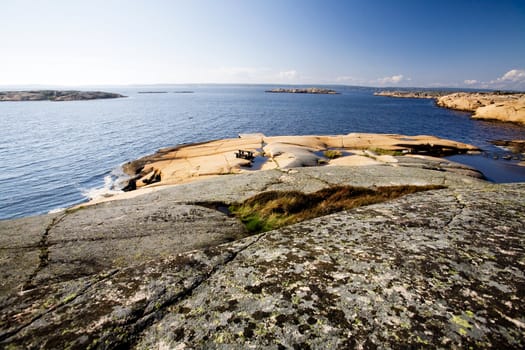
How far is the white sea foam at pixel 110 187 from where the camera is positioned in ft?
82.8

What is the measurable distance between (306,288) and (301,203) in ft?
20.4

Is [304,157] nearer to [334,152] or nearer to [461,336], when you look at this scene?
[334,152]

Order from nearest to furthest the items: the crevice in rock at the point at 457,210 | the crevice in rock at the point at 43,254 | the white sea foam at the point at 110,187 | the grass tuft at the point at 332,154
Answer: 1. the crevice in rock at the point at 43,254
2. the crevice in rock at the point at 457,210
3. the white sea foam at the point at 110,187
4. the grass tuft at the point at 332,154

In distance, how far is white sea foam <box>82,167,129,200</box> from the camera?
25.2 m

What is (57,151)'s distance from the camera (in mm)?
42344

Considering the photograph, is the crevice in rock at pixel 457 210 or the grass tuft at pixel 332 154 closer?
the crevice in rock at pixel 457 210

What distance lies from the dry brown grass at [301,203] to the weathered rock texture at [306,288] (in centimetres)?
264

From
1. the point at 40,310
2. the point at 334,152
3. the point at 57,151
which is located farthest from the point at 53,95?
the point at 40,310

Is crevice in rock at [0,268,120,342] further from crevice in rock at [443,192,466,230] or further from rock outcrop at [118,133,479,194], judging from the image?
rock outcrop at [118,133,479,194]

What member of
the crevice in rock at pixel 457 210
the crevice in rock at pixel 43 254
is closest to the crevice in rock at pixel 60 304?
the crevice in rock at pixel 43 254

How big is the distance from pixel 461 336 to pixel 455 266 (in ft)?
4.59

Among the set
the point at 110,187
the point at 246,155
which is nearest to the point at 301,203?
the point at 246,155

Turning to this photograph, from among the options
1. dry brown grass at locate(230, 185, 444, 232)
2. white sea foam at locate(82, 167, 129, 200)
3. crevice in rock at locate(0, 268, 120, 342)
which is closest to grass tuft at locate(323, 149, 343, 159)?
dry brown grass at locate(230, 185, 444, 232)

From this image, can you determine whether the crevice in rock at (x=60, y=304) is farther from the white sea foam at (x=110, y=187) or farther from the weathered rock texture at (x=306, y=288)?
the white sea foam at (x=110, y=187)
